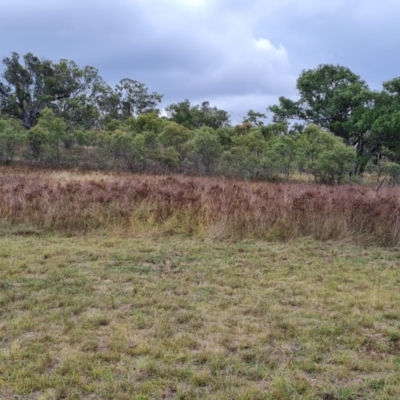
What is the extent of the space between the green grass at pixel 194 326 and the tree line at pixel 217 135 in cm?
1216

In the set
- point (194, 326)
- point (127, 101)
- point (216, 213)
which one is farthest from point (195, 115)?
point (194, 326)

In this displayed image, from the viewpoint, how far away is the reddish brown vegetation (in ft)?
20.8

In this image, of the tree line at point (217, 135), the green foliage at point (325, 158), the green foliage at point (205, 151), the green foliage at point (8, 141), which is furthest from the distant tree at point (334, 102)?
the green foliage at point (8, 141)

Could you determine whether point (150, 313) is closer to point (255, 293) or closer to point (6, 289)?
point (255, 293)

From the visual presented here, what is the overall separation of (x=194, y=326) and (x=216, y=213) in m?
3.87

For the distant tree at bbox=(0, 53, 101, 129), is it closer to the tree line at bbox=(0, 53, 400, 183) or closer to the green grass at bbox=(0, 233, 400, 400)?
the tree line at bbox=(0, 53, 400, 183)

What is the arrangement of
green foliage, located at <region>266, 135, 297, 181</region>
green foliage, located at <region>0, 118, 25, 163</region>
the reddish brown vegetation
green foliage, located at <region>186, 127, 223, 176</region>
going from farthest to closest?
green foliage, located at <region>0, 118, 25, 163</region>, green foliage, located at <region>186, 127, 223, 176</region>, green foliage, located at <region>266, 135, 297, 181</region>, the reddish brown vegetation

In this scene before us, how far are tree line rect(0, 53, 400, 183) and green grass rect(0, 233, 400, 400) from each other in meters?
12.2

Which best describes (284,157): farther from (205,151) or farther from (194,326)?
(194,326)

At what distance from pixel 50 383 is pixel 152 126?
2527 cm

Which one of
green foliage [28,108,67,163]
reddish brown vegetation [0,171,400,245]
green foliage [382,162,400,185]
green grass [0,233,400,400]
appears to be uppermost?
green foliage [28,108,67,163]

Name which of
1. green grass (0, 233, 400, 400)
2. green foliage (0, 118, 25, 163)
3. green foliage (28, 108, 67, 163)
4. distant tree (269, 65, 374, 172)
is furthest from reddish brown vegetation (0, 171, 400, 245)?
distant tree (269, 65, 374, 172)

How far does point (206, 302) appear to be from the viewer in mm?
3379

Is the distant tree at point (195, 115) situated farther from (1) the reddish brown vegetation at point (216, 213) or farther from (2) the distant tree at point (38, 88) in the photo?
(1) the reddish brown vegetation at point (216, 213)
